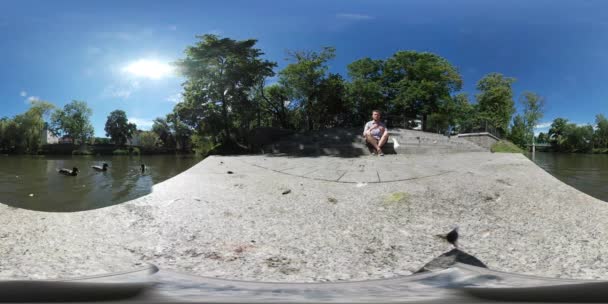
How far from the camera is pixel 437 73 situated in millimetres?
22375

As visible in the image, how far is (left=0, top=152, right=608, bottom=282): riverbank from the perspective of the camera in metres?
1.63

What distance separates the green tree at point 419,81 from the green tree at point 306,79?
6274 millimetres

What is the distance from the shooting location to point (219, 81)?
6180mm

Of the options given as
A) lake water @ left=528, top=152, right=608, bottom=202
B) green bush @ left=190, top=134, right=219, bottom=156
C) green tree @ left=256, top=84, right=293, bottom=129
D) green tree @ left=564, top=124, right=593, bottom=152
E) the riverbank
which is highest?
green tree @ left=256, top=84, right=293, bottom=129

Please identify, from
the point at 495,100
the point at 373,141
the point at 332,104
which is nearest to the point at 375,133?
the point at 373,141

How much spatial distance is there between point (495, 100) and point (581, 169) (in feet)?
69.2

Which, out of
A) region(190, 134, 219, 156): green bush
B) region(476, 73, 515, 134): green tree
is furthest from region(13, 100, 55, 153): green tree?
region(476, 73, 515, 134): green tree

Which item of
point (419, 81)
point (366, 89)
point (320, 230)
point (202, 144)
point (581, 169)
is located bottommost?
point (320, 230)

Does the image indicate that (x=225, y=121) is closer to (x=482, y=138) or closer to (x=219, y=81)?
(x=219, y=81)

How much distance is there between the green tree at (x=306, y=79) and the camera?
738 inches

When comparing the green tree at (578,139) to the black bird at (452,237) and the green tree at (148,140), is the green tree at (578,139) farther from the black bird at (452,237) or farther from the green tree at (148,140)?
the green tree at (148,140)

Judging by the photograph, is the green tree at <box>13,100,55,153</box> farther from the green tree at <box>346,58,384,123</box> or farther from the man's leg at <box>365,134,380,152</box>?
the green tree at <box>346,58,384,123</box>

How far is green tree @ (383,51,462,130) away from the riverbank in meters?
18.3

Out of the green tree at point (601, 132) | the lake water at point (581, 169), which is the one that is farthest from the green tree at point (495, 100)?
the green tree at point (601, 132)
